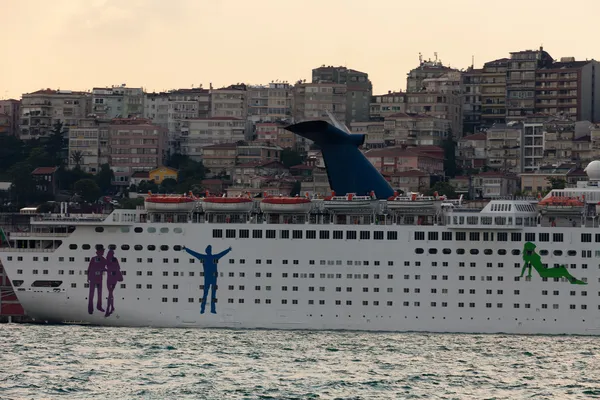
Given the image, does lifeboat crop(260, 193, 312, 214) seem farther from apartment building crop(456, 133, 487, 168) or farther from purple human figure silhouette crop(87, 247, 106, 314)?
apartment building crop(456, 133, 487, 168)

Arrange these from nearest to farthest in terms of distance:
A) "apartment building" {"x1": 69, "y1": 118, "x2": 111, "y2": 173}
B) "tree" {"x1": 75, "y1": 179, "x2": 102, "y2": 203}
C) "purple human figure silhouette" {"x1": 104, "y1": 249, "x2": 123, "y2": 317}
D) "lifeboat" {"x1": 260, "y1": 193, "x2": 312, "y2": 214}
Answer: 1. "purple human figure silhouette" {"x1": 104, "y1": 249, "x2": 123, "y2": 317}
2. "lifeboat" {"x1": 260, "y1": 193, "x2": 312, "y2": 214}
3. "tree" {"x1": 75, "y1": 179, "x2": 102, "y2": 203}
4. "apartment building" {"x1": 69, "y1": 118, "x2": 111, "y2": 173}

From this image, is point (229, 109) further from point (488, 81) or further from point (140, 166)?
point (488, 81)

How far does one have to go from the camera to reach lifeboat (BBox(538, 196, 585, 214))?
5016cm

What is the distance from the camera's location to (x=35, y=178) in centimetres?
9438

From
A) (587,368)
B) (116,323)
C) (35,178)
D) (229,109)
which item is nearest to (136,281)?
(116,323)

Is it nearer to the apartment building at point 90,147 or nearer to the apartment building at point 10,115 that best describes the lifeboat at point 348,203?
the apartment building at point 90,147

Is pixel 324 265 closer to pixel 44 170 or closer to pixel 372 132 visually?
pixel 44 170

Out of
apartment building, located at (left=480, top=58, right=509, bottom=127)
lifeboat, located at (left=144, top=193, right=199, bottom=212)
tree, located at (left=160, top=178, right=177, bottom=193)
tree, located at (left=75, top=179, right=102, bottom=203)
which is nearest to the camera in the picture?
lifeboat, located at (left=144, top=193, right=199, bottom=212)

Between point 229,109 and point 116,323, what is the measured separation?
189 ft

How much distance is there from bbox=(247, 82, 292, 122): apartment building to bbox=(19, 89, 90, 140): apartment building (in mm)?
11502

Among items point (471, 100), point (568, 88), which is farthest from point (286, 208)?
point (471, 100)

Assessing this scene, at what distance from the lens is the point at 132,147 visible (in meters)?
101

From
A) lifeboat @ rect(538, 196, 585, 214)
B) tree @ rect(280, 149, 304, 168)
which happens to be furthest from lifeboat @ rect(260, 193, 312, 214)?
tree @ rect(280, 149, 304, 168)

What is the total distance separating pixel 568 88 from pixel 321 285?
5609 cm
